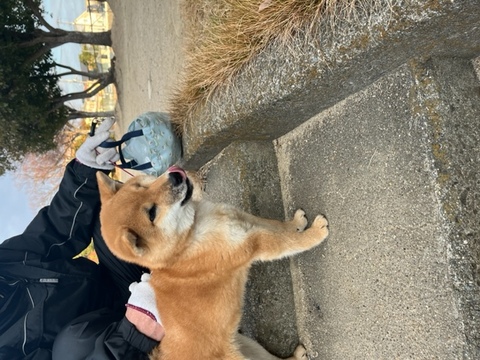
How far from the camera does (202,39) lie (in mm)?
3508

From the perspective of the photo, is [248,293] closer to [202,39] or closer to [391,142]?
[391,142]

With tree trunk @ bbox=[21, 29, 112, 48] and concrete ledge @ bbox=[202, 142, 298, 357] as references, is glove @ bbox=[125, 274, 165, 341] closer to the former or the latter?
concrete ledge @ bbox=[202, 142, 298, 357]

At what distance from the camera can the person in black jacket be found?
2.88 metres

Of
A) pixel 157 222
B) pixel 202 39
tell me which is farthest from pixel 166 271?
pixel 202 39

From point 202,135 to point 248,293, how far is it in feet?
4.26

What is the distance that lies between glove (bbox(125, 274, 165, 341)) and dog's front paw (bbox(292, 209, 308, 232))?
1.11 meters

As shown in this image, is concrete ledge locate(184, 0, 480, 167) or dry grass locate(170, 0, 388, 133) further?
dry grass locate(170, 0, 388, 133)

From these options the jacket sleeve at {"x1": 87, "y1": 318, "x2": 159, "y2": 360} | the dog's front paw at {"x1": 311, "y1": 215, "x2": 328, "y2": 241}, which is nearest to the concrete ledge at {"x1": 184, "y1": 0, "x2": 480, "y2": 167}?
the dog's front paw at {"x1": 311, "y1": 215, "x2": 328, "y2": 241}

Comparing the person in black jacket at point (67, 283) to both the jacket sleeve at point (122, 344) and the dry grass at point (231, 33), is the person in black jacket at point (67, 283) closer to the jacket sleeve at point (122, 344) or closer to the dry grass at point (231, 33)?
the jacket sleeve at point (122, 344)

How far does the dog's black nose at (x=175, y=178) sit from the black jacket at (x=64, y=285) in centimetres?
88

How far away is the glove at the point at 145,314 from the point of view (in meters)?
2.83

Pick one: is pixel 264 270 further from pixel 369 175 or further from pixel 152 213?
pixel 369 175

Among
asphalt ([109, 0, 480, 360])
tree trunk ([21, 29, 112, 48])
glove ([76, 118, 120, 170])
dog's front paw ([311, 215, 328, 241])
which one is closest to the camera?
asphalt ([109, 0, 480, 360])

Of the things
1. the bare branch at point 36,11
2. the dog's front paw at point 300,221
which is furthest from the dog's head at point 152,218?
the bare branch at point 36,11
